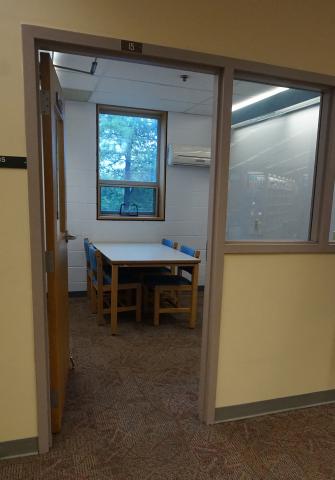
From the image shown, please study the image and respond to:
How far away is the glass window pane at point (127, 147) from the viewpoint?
15.9 feet

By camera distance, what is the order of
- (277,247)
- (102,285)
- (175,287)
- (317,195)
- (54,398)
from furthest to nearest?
(175,287), (102,285), (317,195), (277,247), (54,398)

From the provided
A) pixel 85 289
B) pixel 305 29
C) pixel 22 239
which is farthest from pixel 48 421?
pixel 85 289

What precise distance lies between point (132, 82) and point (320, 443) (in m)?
3.68

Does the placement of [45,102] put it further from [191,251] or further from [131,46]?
[191,251]

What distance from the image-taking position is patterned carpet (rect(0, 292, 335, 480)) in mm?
1787

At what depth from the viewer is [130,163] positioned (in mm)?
5004

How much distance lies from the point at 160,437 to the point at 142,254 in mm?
2200

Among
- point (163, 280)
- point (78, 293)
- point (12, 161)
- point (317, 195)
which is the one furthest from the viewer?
point (78, 293)

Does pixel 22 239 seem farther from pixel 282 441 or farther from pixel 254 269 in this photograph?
pixel 282 441

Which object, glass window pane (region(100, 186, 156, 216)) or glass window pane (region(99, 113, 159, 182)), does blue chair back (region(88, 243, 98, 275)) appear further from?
glass window pane (region(99, 113, 159, 182))

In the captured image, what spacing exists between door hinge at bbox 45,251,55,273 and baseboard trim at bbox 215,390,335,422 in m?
1.40

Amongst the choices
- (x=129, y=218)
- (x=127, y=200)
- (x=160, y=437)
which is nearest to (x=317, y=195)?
(x=160, y=437)

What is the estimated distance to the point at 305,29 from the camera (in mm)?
2025

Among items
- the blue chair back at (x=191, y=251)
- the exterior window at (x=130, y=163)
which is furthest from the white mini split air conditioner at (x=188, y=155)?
the blue chair back at (x=191, y=251)
